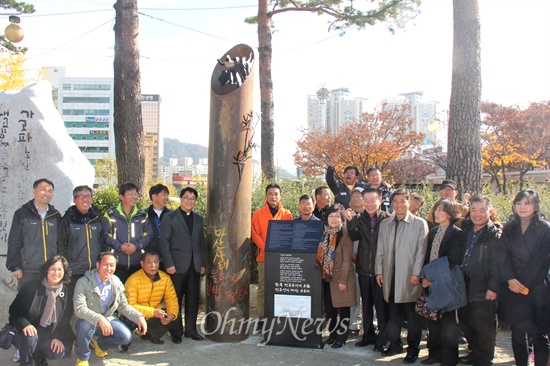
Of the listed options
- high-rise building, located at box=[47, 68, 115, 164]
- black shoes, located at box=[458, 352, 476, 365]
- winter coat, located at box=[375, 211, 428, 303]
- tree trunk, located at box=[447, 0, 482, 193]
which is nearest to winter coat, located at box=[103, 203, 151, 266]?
winter coat, located at box=[375, 211, 428, 303]

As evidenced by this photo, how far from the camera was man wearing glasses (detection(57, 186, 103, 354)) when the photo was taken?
548cm

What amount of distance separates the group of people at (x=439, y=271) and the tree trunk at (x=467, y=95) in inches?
103

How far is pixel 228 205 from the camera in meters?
5.98

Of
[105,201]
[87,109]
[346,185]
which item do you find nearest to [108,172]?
[105,201]

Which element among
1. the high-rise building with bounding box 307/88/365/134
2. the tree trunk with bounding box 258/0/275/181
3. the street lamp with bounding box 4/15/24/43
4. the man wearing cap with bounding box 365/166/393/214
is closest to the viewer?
the man wearing cap with bounding box 365/166/393/214

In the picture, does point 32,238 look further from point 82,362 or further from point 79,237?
point 82,362

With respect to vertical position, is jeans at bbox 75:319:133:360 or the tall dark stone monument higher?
the tall dark stone monument

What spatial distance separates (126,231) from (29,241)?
103cm

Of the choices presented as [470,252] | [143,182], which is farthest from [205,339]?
[143,182]

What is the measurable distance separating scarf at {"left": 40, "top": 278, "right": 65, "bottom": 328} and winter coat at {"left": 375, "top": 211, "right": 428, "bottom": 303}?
11.1ft

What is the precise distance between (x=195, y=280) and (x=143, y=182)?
384 cm

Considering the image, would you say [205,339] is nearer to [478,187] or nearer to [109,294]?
[109,294]

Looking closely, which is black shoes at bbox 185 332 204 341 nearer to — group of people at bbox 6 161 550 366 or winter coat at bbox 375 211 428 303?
group of people at bbox 6 161 550 366

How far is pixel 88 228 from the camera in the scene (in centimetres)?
558
